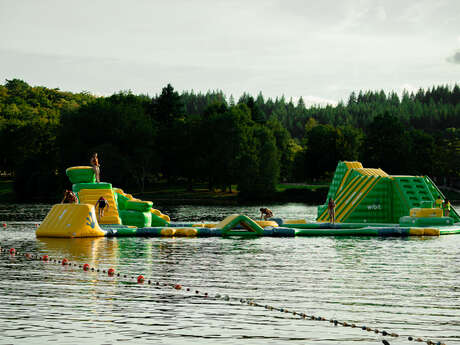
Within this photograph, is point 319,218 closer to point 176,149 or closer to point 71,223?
point 71,223

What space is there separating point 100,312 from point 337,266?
11235mm

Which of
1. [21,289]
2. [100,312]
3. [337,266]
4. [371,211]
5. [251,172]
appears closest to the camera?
[100,312]

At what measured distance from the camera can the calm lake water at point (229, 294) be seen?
42.6 ft

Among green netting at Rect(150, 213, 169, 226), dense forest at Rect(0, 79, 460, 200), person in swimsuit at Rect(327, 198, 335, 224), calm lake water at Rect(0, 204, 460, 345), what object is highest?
dense forest at Rect(0, 79, 460, 200)

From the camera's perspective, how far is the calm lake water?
512 inches

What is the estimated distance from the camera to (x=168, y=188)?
117 m

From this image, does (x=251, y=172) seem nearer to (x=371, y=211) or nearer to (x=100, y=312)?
(x=371, y=211)

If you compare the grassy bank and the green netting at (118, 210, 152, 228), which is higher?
the grassy bank

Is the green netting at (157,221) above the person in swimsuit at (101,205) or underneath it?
underneath

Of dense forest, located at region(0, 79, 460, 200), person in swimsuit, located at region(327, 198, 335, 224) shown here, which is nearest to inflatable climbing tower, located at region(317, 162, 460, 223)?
person in swimsuit, located at region(327, 198, 335, 224)

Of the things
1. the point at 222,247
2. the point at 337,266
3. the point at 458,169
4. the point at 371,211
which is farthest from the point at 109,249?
the point at 458,169

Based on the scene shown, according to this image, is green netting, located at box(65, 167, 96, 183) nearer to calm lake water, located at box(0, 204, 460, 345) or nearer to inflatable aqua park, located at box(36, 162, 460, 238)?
inflatable aqua park, located at box(36, 162, 460, 238)

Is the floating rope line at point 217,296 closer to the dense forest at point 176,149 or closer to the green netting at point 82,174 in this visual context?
the green netting at point 82,174

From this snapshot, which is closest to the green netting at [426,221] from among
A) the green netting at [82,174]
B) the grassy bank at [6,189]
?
the green netting at [82,174]
